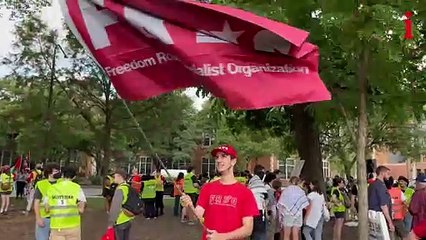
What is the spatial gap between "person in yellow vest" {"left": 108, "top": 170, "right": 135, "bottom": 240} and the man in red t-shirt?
4.61m

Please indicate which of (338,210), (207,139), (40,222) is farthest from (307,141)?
(207,139)

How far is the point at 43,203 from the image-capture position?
33.0ft

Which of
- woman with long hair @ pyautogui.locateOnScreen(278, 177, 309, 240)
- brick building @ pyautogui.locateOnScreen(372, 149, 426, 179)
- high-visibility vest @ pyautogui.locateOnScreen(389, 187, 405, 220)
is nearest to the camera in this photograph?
woman with long hair @ pyautogui.locateOnScreen(278, 177, 309, 240)

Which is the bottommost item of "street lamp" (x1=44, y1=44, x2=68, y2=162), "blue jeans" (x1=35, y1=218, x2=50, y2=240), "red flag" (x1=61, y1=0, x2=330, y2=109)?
"blue jeans" (x1=35, y1=218, x2=50, y2=240)

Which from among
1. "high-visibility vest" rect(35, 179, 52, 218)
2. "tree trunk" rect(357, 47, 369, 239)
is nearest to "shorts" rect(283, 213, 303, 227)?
"tree trunk" rect(357, 47, 369, 239)

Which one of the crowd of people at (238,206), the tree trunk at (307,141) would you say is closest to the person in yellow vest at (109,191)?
the crowd of people at (238,206)

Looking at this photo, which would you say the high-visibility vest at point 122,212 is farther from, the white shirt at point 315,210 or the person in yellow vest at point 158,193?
the person in yellow vest at point 158,193

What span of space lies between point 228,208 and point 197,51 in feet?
4.37

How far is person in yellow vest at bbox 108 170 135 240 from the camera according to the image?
32.3 ft

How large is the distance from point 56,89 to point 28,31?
4668 millimetres

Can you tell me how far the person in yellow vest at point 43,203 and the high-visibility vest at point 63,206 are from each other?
0.54 meters

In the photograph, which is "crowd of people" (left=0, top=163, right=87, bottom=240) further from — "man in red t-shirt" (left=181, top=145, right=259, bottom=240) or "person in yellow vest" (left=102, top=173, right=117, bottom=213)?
"man in red t-shirt" (left=181, top=145, right=259, bottom=240)

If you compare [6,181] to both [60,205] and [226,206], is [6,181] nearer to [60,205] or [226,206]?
[60,205]

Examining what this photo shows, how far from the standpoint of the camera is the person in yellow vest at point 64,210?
30.5 ft
